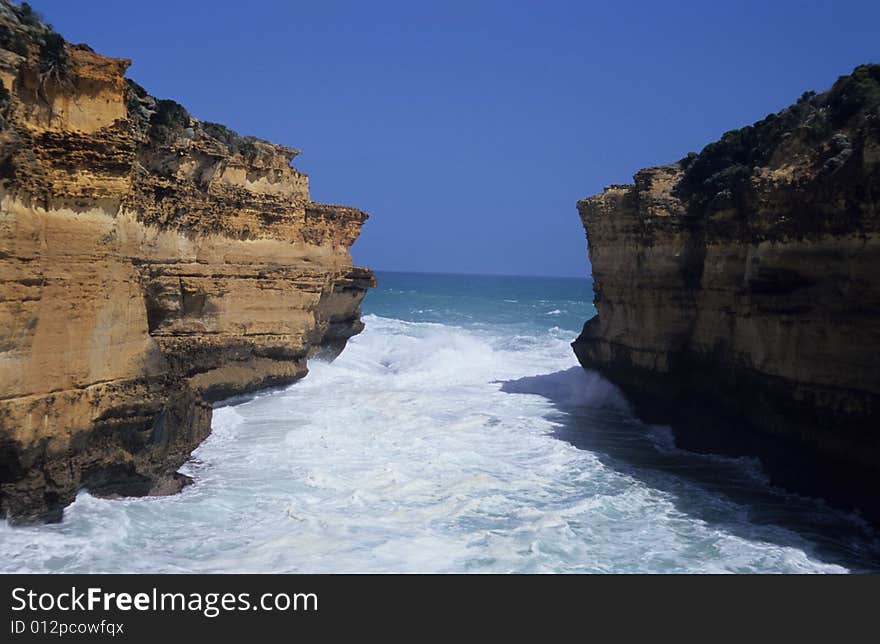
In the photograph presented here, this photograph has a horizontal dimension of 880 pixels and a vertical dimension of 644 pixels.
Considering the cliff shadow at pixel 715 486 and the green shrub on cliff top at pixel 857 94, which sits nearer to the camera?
the cliff shadow at pixel 715 486

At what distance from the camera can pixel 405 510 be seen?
39.2ft

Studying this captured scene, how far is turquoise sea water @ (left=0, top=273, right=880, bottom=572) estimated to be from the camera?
9984mm

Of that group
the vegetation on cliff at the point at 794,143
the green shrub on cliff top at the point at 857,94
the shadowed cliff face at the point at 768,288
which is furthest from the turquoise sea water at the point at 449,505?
the green shrub on cliff top at the point at 857,94

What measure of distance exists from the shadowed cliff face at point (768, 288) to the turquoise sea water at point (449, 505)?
0.89m

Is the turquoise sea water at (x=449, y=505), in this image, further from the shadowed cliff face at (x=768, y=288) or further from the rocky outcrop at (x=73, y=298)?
the shadowed cliff face at (x=768, y=288)

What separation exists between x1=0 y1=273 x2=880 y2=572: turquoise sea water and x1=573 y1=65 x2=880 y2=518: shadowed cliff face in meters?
0.89

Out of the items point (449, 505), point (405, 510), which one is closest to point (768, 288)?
point (449, 505)

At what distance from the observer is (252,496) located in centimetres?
1243

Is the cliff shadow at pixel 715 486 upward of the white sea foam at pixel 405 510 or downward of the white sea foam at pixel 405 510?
upward

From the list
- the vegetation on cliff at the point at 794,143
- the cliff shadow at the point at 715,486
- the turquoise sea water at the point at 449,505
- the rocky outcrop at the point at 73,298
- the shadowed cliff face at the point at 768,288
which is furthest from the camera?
the vegetation on cliff at the point at 794,143

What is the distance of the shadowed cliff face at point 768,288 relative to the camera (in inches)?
492

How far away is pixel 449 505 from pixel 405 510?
70 cm

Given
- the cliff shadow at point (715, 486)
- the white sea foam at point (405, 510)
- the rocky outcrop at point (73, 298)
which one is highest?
the rocky outcrop at point (73, 298)
